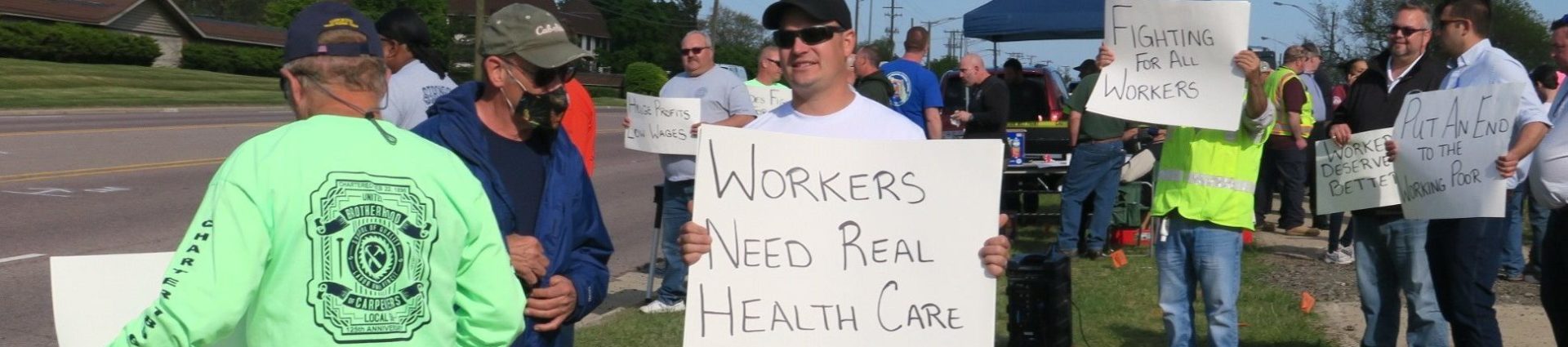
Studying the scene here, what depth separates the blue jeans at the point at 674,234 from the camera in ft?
27.1

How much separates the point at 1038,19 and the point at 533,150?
1247cm

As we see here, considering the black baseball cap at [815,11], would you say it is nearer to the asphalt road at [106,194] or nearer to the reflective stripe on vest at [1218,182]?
the reflective stripe on vest at [1218,182]

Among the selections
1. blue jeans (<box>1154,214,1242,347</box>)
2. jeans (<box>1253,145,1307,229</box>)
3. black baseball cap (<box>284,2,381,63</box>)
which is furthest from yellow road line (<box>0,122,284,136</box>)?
black baseball cap (<box>284,2,381,63</box>)

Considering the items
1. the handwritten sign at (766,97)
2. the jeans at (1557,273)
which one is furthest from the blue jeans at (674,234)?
the jeans at (1557,273)

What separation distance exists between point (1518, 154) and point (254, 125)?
1048 inches

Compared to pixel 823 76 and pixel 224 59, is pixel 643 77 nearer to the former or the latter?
pixel 224 59

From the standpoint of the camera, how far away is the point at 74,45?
49.2m

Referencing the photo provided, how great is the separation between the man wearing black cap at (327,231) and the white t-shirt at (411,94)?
284 centimetres

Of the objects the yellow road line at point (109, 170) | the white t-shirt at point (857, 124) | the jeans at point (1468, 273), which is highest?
the white t-shirt at point (857, 124)

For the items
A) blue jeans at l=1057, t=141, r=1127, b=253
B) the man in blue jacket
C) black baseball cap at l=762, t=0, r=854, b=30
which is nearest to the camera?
the man in blue jacket

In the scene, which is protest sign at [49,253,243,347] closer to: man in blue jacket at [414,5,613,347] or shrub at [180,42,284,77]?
man in blue jacket at [414,5,613,347]

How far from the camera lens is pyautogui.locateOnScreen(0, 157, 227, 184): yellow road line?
15.1 metres

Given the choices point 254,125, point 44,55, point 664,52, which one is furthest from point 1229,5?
point 664,52

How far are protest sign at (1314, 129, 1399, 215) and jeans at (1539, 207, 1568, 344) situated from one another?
2.02ft
